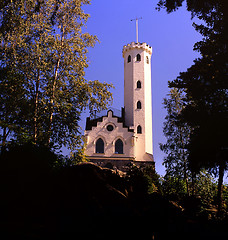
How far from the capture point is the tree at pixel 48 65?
1892 cm

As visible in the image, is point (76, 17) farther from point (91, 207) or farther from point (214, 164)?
point (91, 207)

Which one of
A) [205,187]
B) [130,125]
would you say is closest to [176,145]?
[205,187]

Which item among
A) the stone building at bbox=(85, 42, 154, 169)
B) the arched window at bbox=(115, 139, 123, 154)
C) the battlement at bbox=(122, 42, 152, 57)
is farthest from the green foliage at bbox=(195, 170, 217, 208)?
the battlement at bbox=(122, 42, 152, 57)

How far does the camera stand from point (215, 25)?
14.3 meters

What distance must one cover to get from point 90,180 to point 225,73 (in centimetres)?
812

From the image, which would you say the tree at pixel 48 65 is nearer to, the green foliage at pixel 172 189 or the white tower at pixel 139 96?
the green foliage at pixel 172 189

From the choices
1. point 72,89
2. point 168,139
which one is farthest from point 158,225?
point 168,139

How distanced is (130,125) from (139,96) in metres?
4.71

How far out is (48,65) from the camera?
20078 millimetres

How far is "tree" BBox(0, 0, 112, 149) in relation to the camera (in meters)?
18.9

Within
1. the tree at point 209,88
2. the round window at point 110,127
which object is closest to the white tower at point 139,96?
the round window at point 110,127

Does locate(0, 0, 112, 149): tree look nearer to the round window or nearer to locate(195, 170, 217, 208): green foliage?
locate(195, 170, 217, 208): green foliage

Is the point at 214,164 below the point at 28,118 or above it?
below

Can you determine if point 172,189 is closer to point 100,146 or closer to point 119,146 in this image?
point 119,146
